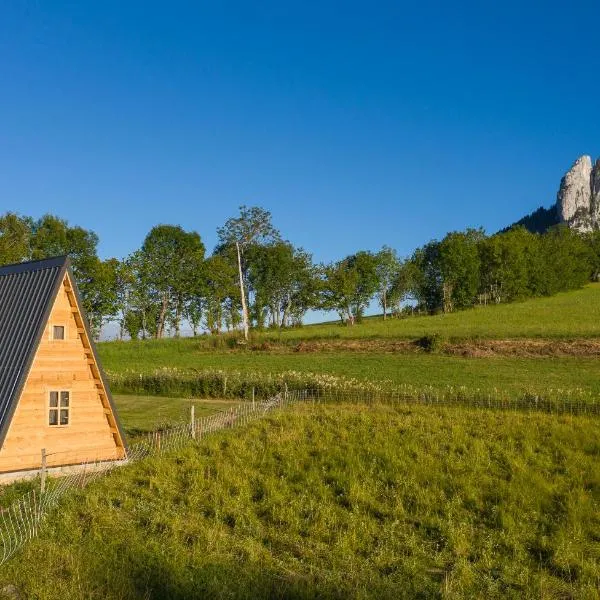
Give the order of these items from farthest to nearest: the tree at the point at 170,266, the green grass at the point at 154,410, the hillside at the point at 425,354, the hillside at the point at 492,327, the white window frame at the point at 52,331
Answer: the tree at the point at 170,266
the hillside at the point at 492,327
the hillside at the point at 425,354
the green grass at the point at 154,410
the white window frame at the point at 52,331

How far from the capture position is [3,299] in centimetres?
2241

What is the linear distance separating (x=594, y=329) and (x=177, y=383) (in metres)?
42.0

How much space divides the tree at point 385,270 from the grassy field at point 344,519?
307 feet

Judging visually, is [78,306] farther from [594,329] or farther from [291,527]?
[594,329]

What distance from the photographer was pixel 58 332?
2166cm

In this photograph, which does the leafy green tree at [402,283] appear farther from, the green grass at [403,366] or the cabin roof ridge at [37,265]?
the cabin roof ridge at [37,265]

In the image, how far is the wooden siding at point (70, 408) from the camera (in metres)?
20.2

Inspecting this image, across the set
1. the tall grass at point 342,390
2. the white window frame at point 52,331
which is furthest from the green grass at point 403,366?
the white window frame at point 52,331

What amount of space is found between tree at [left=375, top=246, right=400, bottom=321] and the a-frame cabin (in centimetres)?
9659

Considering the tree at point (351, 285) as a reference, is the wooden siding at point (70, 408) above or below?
below

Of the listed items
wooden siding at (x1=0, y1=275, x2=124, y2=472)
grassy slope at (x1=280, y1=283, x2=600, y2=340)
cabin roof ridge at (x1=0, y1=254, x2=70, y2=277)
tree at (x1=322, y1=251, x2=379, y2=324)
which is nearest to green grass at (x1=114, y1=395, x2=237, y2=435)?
wooden siding at (x1=0, y1=275, x2=124, y2=472)

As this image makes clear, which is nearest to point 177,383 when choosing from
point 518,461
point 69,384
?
point 69,384

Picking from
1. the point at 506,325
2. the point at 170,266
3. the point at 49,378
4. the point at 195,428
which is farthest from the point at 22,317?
the point at 170,266

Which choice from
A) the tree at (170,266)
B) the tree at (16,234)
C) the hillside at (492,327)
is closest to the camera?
the hillside at (492,327)
